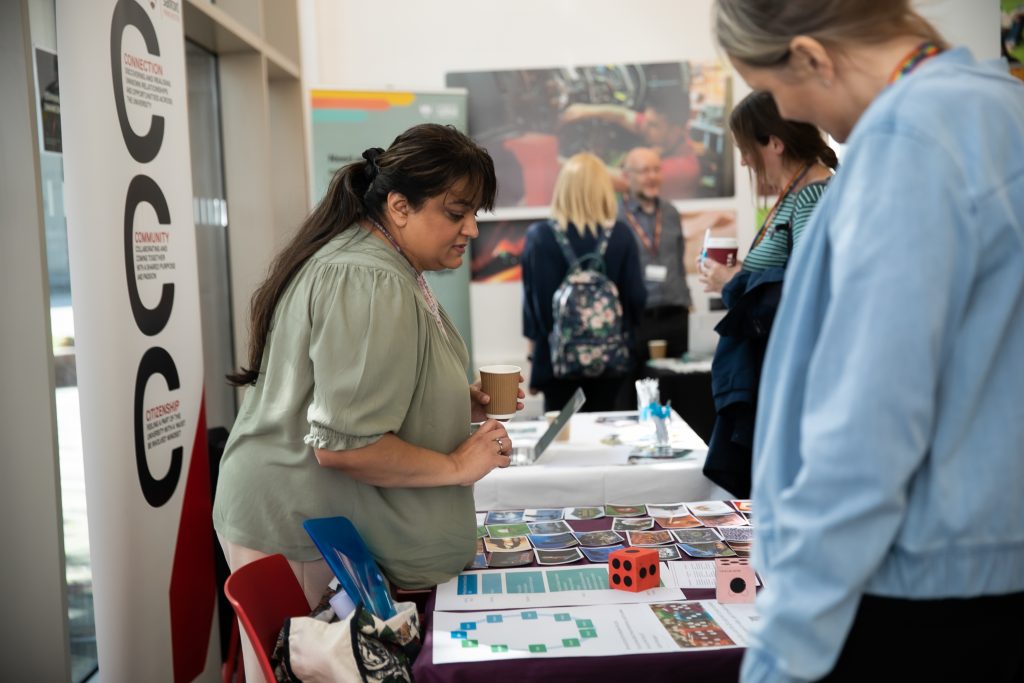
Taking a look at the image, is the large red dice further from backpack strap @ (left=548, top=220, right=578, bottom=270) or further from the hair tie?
backpack strap @ (left=548, top=220, right=578, bottom=270)

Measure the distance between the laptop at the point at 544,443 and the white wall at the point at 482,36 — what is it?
12.3 ft

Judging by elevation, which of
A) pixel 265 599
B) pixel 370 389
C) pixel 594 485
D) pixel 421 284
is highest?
pixel 421 284

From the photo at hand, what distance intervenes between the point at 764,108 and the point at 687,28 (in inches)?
161

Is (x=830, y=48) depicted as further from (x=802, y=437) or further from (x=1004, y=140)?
(x=802, y=437)

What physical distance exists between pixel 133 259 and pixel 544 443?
127 centimetres

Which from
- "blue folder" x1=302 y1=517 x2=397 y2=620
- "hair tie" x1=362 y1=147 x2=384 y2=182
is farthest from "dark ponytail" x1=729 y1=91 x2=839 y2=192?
"blue folder" x1=302 y1=517 x2=397 y2=620

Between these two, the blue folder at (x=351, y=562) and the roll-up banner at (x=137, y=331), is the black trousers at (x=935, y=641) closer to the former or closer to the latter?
the blue folder at (x=351, y=562)

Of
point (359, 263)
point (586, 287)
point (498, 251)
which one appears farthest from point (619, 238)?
point (359, 263)

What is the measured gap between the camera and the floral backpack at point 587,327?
450cm

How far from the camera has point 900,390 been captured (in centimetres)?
78

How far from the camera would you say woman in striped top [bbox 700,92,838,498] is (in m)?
2.34

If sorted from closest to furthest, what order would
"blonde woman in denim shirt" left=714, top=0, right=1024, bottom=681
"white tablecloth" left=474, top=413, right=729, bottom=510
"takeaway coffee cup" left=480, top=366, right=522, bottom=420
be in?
"blonde woman in denim shirt" left=714, top=0, right=1024, bottom=681 → "takeaway coffee cup" left=480, top=366, right=522, bottom=420 → "white tablecloth" left=474, top=413, right=729, bottom=510

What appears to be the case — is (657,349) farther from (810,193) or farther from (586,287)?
(810,193)

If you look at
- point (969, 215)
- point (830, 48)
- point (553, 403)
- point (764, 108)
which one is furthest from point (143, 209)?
point (553, 403)
